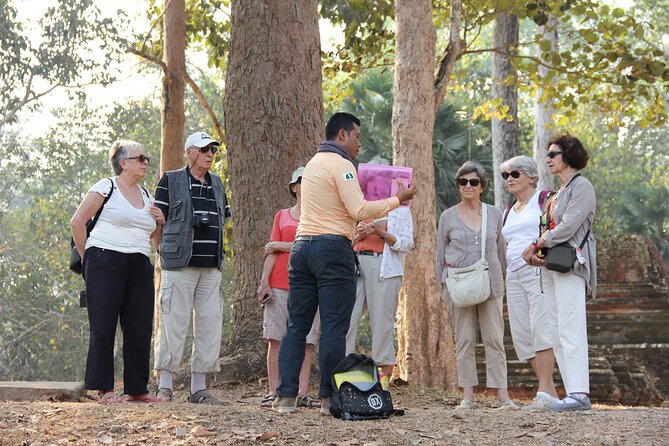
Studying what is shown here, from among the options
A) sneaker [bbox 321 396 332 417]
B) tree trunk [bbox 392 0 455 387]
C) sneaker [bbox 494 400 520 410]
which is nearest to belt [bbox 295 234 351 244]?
sneaker [bbox 321 396 332 417]

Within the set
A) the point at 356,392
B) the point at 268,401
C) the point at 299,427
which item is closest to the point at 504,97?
the point at 268,401

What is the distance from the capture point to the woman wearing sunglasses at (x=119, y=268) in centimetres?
728

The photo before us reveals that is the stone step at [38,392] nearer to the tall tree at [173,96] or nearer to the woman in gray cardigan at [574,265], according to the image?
the woman in gray cardigan at [574,265]

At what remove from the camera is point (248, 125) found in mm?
9438

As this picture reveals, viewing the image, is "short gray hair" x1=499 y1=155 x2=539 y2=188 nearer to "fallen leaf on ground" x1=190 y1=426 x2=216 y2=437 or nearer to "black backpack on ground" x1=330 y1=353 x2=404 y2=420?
"black backpack on ground" x1=330 y1=353 x2=404 y2=420

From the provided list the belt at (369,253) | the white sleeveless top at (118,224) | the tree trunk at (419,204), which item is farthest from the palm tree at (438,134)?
the white sleeveless top at (118,224)

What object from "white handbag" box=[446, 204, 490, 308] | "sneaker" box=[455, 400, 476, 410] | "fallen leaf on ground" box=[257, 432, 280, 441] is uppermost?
"white handbag" box=[446, 204, 490, 308]

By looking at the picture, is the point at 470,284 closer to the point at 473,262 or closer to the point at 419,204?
the point at 473,262

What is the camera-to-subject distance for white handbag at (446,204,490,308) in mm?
7551

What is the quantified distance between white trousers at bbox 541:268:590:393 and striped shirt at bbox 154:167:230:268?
2.40 meters

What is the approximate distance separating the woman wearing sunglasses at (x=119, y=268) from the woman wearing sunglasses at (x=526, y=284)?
8.73 ft

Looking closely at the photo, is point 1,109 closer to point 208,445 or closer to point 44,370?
point 44,370

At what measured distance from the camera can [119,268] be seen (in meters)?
7.32

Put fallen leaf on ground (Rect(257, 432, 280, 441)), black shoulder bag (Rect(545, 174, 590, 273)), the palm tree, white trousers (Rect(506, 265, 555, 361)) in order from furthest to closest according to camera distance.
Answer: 1. the palm tree
2. white trousers (Rect(506, 265, 555, 361))
3. black shoulder bag (Rect(545, 174, 590, 273))
4. fallen leaf on ground (Rect(257, 432, 280, 441))
